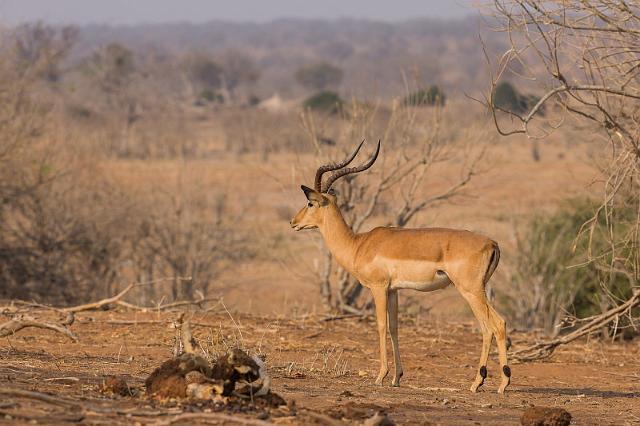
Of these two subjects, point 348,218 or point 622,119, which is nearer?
point 622,119

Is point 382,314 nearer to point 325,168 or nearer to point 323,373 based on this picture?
point 323,373

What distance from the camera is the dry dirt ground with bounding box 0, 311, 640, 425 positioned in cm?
609

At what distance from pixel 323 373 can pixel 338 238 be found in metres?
1.17

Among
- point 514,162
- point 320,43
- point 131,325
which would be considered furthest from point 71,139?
point 320,43

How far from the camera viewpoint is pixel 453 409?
7293 millimetres

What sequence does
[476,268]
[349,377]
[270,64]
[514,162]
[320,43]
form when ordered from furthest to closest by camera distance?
[320,43] < [270,64] < [514,162] < [349,377] < [476,268]

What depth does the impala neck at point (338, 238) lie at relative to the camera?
9.13 metres

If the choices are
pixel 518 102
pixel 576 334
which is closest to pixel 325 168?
pixel 576 334

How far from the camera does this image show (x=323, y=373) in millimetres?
8945

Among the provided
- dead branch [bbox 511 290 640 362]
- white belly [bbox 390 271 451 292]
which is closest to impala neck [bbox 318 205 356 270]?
white belly [bbox 390 271 451 292]

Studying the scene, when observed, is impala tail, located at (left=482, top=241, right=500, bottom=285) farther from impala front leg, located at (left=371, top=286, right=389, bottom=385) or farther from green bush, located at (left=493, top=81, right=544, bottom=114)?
green bush, located at (left=493, top=81, right=544, bottom=114)

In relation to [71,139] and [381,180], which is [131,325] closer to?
[381,180]

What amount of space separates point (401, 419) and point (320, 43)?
182 m

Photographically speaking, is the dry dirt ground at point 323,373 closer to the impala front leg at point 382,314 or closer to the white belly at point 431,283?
the impala front leg at point 382,314
